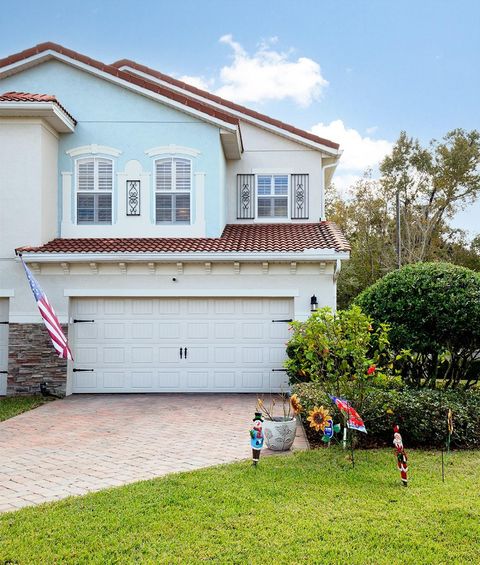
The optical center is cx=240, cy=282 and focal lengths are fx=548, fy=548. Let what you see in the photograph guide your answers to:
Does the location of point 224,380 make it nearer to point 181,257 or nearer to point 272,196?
point 181,257

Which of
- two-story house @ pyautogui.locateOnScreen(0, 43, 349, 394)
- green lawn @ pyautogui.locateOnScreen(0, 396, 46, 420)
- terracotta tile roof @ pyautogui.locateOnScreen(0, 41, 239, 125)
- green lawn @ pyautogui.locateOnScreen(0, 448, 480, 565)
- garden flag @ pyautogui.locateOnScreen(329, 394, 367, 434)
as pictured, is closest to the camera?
green lawn @ pyautogui.locateOnScreen(0, 448, 480, 565)

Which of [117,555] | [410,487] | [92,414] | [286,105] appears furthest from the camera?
[286,105]

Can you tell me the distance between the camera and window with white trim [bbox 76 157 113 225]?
13992 millimetres

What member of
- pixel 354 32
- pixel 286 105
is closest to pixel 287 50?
pixel 354 32

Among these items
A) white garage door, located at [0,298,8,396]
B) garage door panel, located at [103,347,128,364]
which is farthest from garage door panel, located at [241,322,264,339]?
white garage door, located at [0,298,8,396]

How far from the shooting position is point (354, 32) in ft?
59.0

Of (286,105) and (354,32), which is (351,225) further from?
(354,32)

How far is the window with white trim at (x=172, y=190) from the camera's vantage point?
14.0m

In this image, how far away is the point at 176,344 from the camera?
13.3m

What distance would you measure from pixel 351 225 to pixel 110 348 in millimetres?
23241

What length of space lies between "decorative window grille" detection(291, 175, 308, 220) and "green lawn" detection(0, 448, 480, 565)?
9853mm

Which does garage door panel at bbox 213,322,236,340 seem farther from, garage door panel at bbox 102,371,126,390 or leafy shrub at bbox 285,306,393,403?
leafy shrub at bbox 285,306,393,403

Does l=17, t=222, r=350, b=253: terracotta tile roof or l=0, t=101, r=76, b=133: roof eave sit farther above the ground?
l=0, t=101, r=76, b=133: roof eave

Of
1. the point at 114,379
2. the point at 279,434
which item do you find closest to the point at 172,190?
the point at 114,379
